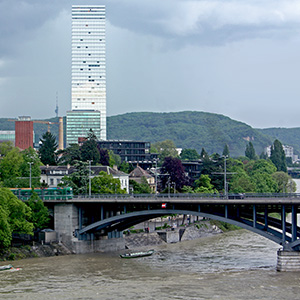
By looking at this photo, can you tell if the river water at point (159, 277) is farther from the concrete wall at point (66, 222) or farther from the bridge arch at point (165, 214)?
the concrete wall at point (66, 222)

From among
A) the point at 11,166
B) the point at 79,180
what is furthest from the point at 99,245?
the point at 11,166

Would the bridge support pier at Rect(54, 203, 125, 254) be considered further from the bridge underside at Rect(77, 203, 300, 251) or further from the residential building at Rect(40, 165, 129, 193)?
the residential building at Rect(40, 165, 129, 193)

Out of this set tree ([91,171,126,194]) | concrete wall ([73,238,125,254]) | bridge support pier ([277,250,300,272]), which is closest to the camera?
bridge support pier ([277,250,300,272])

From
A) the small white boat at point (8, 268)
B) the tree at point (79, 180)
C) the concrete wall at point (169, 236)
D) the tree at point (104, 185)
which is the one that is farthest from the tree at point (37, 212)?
the concrete wall at point (169, 236)

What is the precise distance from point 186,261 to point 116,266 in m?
10.5

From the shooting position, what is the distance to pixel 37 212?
4102 inches

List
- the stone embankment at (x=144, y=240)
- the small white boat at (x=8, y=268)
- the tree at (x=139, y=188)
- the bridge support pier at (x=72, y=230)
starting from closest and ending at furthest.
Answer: the small white boat at (x=8, y=268) → the stone embankment at (x=144, y=240) → the bridge support pier at (x=72, y=230) → the tree at (x=139, y=188)

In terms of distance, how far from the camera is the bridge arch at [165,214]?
8338cm

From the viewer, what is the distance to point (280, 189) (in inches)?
7653

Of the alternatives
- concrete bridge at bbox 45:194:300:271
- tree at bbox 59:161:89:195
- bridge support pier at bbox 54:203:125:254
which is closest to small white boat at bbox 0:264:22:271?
bridge support pier at bbox 54:203:125:254

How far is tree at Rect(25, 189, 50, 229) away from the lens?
4050 inches

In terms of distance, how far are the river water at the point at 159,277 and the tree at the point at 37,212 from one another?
7771 millimetres

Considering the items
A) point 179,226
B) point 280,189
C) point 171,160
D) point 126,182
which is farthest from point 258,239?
point 280,189

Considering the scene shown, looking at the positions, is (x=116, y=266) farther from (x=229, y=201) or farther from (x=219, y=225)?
(x=219, y=225)
